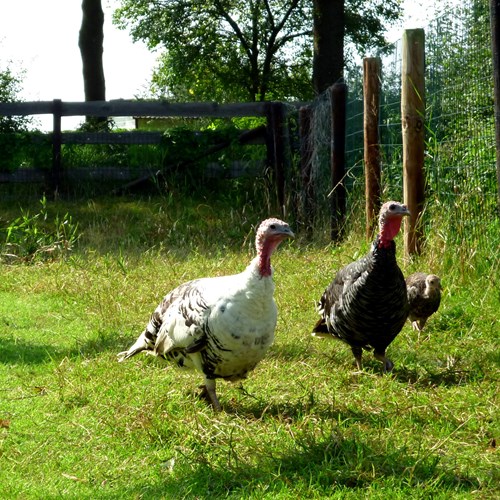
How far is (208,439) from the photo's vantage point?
4.89m

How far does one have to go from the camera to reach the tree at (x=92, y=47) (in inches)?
909

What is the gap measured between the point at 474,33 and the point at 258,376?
3.93 metres

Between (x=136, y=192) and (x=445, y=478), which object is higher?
(x=136, y=192)

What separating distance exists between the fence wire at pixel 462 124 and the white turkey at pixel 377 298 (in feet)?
6.32

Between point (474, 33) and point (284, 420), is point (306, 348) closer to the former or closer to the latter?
point (284, 420)

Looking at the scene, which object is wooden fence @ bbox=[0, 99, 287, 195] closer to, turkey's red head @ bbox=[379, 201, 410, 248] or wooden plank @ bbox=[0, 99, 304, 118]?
wooden plank @ bbox=[0, 99, 304, 118]

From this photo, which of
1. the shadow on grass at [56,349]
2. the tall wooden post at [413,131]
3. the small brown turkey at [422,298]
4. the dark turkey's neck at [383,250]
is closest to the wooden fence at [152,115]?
the tall wooden post at [413,131]

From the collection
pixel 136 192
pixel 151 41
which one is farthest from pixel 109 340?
pixel 151 41

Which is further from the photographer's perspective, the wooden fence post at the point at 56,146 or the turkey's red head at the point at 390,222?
the wooden fence post at the point at 56,146

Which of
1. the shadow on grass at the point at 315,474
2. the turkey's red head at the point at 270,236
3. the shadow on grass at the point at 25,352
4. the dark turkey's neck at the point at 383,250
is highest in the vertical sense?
the turkey's red head at the point at 270,236

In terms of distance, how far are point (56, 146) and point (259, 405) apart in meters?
→ 10.3

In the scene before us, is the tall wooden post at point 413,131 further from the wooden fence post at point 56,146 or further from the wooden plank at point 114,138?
the wooden fence post at point 56,146

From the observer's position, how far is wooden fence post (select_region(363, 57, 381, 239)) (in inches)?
400

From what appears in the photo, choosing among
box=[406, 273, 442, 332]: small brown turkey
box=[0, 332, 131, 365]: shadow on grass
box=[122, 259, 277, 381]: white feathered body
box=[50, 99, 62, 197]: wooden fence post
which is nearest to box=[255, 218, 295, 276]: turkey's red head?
box=[122, 259, 277, 381]: white feathered body
